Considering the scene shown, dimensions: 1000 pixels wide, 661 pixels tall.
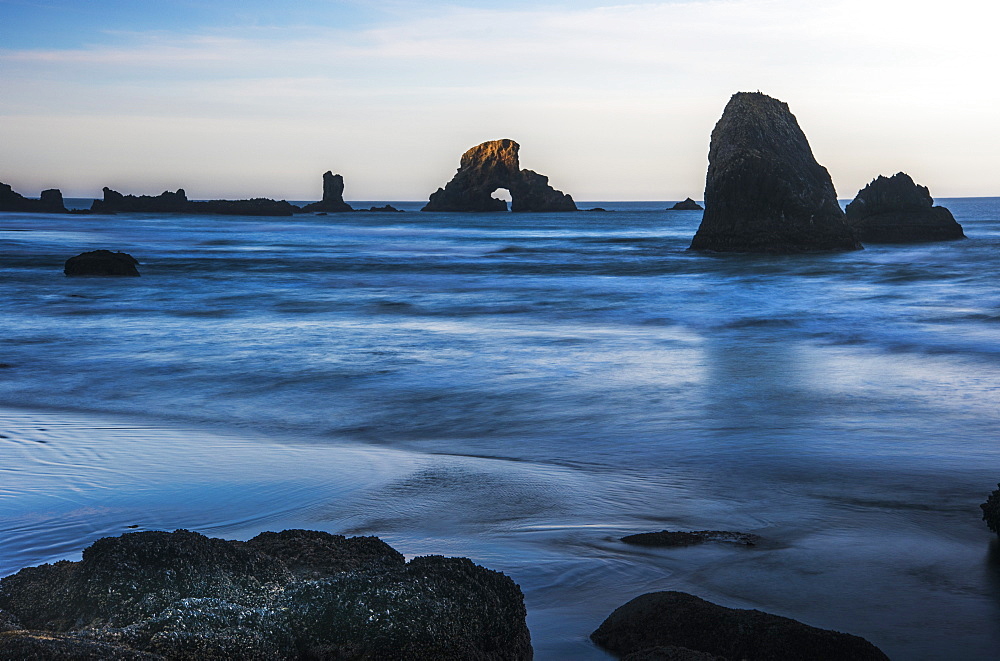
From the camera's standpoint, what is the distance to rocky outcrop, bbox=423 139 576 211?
364 feet

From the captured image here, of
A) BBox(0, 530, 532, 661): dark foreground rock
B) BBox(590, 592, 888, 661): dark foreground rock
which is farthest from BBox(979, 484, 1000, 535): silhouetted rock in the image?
BBox(0, 530, 532, 661): dark foreground rock

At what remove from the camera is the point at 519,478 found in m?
4.95

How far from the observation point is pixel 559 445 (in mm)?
5840

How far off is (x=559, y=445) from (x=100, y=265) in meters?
18.0

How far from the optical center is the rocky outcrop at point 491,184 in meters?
111

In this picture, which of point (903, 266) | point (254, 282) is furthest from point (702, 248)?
point (254, 282)

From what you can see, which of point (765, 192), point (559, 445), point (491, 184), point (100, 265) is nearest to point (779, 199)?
point (765, 192)

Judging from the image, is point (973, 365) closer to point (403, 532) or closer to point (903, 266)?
point (403, 532)

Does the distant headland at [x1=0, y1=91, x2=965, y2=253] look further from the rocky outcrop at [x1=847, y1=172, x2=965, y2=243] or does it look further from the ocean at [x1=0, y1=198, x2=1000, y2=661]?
the ocean at [x1=0, y1=198, x2=1000, y2=661]

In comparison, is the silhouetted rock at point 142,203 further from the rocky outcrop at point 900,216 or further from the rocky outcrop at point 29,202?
the rocky outcrop at point 900,216

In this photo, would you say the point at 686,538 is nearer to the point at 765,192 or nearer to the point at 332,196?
the point at 765,192

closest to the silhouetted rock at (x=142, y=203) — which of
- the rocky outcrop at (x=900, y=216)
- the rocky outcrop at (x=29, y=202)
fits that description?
the rocky outcrop at (x=29, y=202)

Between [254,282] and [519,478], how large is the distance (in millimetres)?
17349

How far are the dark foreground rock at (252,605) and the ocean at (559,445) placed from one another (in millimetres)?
520
